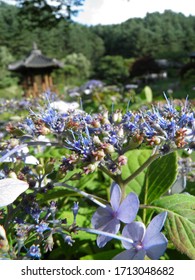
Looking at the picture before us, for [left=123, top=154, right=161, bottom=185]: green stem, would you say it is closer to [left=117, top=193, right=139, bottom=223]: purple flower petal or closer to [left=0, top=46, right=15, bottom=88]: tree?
[left=117, top=193, right=139, bottom=223]: purple flower petal

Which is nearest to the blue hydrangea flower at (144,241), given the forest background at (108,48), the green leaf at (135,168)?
the green leaf at (135,168)

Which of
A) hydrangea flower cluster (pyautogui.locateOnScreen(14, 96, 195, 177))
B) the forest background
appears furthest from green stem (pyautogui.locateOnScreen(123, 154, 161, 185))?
the forest background

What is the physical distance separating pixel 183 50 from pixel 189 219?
28039 mm

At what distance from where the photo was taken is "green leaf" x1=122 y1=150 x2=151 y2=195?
810mm

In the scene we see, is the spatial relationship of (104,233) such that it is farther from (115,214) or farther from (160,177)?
(160,177)

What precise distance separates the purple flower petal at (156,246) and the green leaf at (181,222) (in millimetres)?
45

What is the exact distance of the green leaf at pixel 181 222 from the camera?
497mm

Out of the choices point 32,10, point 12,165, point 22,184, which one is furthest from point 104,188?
point 32,10

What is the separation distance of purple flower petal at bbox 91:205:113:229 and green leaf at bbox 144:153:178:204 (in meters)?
0.15

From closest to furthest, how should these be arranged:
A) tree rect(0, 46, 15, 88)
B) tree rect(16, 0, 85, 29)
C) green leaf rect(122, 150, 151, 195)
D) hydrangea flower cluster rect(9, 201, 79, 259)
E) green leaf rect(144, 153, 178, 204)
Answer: hydrangea flower cluster rect(9, 201, 79, 259), green leaf rect(144, 153, 178, 204), green leaf rect(122, 150, 151, 195), tree rect(16, 0, 85, 29), tree rect(0, 46, 15, 88)

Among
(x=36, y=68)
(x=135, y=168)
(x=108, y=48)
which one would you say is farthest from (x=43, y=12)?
(x=108, y=48)

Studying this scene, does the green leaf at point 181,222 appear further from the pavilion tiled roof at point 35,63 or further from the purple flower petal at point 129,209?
the pavilion tiled roof at point 35,63
